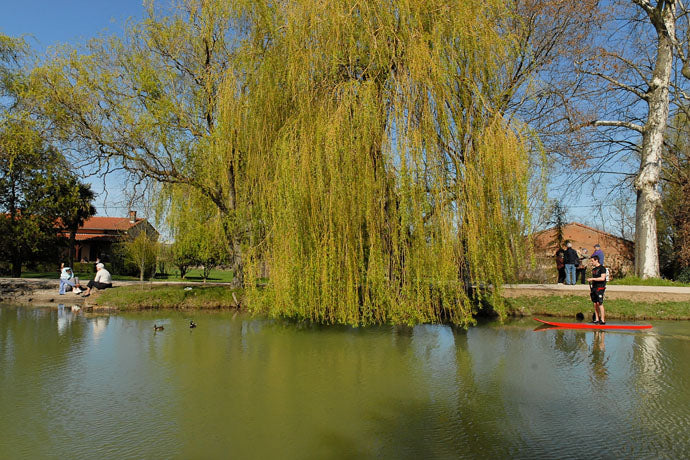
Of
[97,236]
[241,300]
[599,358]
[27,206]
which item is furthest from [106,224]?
[599,358]

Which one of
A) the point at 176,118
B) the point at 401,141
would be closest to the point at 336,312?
the point at 401,141

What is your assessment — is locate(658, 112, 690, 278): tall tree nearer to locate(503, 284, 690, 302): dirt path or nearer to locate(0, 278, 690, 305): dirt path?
locate(0, 278, 690, 305): dirt path

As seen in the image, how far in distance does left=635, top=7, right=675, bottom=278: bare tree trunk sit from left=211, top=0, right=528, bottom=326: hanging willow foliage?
40.2ft

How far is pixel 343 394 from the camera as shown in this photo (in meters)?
6.95

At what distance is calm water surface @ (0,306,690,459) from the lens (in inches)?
204

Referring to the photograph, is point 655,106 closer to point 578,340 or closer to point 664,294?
point 664,294

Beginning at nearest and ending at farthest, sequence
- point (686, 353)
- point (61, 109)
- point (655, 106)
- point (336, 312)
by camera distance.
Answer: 1. point (686, 353)
2. point (336, 312)
3. point (61, 109)
4. point (655, 106)

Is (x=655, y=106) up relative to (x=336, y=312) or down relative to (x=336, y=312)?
up

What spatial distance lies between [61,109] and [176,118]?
322cm

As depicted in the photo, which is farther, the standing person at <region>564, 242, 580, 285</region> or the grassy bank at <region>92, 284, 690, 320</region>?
the standing person at <region>564, 242, 580, 285</region>

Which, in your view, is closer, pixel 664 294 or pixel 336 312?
pixel 336 312

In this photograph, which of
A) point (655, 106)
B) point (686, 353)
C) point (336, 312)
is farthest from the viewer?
point (655, 106)

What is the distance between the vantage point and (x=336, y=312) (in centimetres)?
1018

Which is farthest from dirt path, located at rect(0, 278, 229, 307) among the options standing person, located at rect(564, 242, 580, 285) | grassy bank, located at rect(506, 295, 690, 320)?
standing person, located at rect(564, 242, 580, 285)
